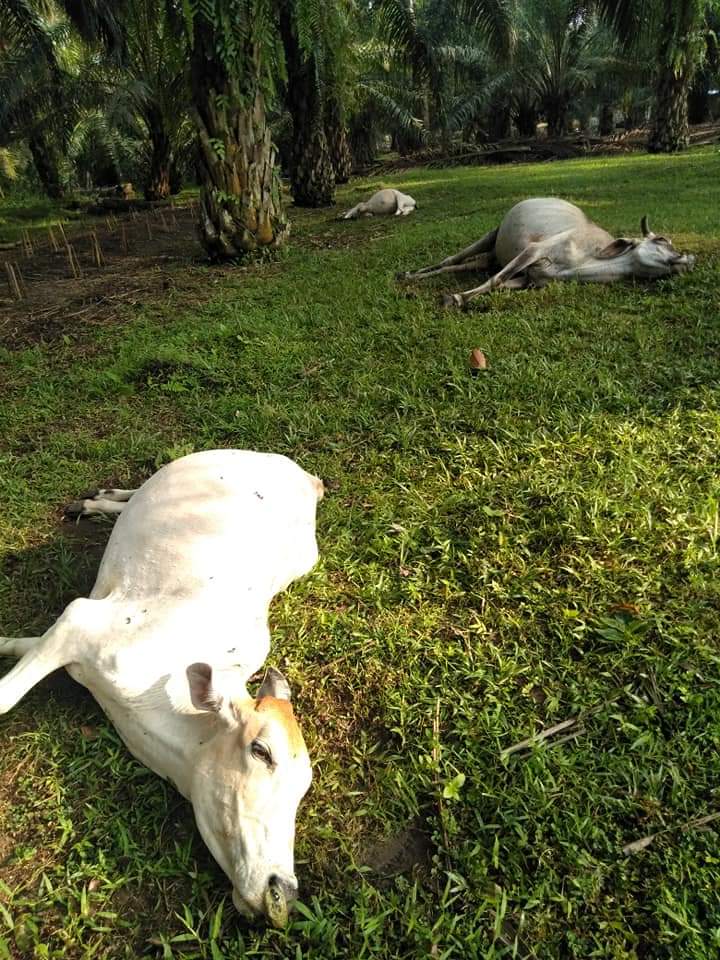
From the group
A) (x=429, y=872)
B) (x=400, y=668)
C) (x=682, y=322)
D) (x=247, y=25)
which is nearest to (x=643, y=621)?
(x=400, y=668)

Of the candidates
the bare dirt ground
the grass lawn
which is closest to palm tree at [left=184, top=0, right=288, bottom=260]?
the bare dirt ground

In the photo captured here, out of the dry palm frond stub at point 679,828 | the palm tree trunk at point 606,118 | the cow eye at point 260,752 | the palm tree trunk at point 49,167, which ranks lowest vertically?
the dry palm frond stub at point 679,828

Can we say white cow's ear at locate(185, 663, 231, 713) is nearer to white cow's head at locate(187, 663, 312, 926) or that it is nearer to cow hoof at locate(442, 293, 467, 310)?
white cow's head at locate(187, 663, 312, 926)

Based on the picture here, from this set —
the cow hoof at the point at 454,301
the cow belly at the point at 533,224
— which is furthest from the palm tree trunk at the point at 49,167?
the cow hoof at the point at 454,301

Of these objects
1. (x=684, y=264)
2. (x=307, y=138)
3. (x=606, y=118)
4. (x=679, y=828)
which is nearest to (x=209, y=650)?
(x=679, y=828)

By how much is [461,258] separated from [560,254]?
1031 mm

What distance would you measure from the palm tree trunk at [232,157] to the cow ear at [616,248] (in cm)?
360

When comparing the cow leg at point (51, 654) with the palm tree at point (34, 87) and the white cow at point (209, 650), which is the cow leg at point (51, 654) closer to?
the white cow at point (209, 650)

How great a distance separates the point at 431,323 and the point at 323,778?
3752 millimetres

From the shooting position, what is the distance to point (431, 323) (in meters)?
5.01

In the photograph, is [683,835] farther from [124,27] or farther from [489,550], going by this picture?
[124,27]

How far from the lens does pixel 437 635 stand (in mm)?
2369

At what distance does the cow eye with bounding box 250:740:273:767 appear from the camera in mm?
1595

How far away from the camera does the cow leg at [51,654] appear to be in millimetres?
1949
